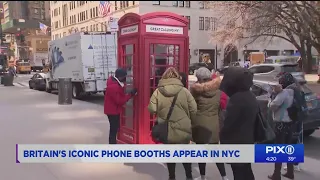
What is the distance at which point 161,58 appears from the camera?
6.54 m

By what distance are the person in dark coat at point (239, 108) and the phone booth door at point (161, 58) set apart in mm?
2484

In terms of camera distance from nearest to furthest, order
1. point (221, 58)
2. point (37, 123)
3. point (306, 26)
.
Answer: point (37, 123), point (306, 26), point (221, 58)

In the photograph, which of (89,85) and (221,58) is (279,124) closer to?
(89,85)

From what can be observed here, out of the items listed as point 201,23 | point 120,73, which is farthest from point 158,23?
point 201,23

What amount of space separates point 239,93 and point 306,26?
27.1 m

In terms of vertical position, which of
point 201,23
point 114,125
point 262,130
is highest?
point 201,23

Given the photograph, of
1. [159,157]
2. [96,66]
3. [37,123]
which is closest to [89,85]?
[96,66]

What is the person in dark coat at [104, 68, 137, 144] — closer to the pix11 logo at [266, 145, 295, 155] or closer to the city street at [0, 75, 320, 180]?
the city street at [0, 75, 320, 180]

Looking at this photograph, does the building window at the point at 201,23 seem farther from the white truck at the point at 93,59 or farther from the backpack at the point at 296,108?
the backpack at the point at 296,108

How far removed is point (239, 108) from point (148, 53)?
269 centimetres

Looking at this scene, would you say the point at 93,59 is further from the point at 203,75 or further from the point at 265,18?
the point at 265,18

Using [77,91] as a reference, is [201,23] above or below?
above

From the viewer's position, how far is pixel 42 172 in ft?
19.4

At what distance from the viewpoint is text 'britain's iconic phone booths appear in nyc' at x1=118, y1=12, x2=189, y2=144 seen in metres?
6.26
